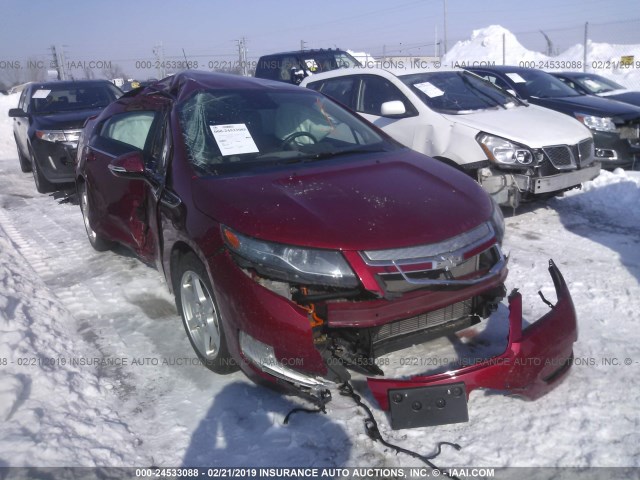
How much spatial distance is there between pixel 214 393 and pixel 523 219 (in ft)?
13.9

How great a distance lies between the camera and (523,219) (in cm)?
603

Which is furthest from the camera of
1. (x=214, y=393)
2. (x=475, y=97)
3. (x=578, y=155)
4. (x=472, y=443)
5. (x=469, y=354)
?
(x=475, y=97)

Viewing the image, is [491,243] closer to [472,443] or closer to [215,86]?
[472,443]

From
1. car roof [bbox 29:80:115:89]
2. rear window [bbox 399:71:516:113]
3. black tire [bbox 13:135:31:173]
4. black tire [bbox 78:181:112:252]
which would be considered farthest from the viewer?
black tire [bbox 13:135:31:173]

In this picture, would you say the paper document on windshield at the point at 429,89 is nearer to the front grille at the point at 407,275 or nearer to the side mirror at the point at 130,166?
the side mirror at the point at 130,166

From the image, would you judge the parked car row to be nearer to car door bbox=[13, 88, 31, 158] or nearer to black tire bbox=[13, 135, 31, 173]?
car door bbox=[13, 88, 31, 158]

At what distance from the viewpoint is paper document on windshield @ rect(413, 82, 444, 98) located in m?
6.24

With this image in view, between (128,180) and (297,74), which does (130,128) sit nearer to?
(128,180)

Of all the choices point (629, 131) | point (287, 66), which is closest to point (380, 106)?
point (629, 131)

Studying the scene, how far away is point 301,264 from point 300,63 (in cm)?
1068

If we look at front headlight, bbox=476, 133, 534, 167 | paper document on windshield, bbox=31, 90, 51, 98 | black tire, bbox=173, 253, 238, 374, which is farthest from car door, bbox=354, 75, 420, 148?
paper document on windshield, bbox=31, 90, 51, 98

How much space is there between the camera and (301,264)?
255cm

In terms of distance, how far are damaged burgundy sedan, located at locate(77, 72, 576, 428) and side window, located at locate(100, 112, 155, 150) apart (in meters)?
0.63

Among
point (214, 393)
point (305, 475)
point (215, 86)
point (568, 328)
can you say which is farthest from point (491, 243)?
point (215, 86)
